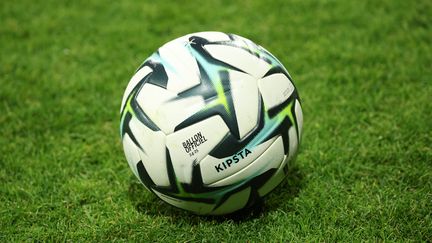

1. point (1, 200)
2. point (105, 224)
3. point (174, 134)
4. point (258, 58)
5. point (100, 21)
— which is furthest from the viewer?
point (100, 21)

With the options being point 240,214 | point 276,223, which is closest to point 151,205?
point 240,214

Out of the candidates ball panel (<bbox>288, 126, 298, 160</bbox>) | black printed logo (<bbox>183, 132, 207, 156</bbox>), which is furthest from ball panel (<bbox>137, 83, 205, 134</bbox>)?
ball panel (<bbox>288, 126, 298, 160</bbox>)

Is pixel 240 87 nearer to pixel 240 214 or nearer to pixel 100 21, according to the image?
pixel 240 214

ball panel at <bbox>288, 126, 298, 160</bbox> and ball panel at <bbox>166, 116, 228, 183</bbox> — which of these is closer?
ball panel at <bbox>166, 116, 228, 183</bbox>

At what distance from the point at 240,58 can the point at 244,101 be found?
28 cm

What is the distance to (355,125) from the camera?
170 inches

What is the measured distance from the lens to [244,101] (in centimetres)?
297

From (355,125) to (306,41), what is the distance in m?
1.53

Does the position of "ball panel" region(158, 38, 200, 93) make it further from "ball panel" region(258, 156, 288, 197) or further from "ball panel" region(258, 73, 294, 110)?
"ball panel" region(258, 156, 288, 197)

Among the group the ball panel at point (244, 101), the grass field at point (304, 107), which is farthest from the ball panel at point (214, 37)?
the grass field at point (304, 107)

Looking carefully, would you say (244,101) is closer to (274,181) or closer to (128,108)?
(274,181)

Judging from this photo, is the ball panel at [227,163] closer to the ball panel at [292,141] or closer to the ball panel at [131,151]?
the ball panel at [292,141]

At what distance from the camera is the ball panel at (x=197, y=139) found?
2.92 meters

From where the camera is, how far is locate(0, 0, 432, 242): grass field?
3.34 meters
